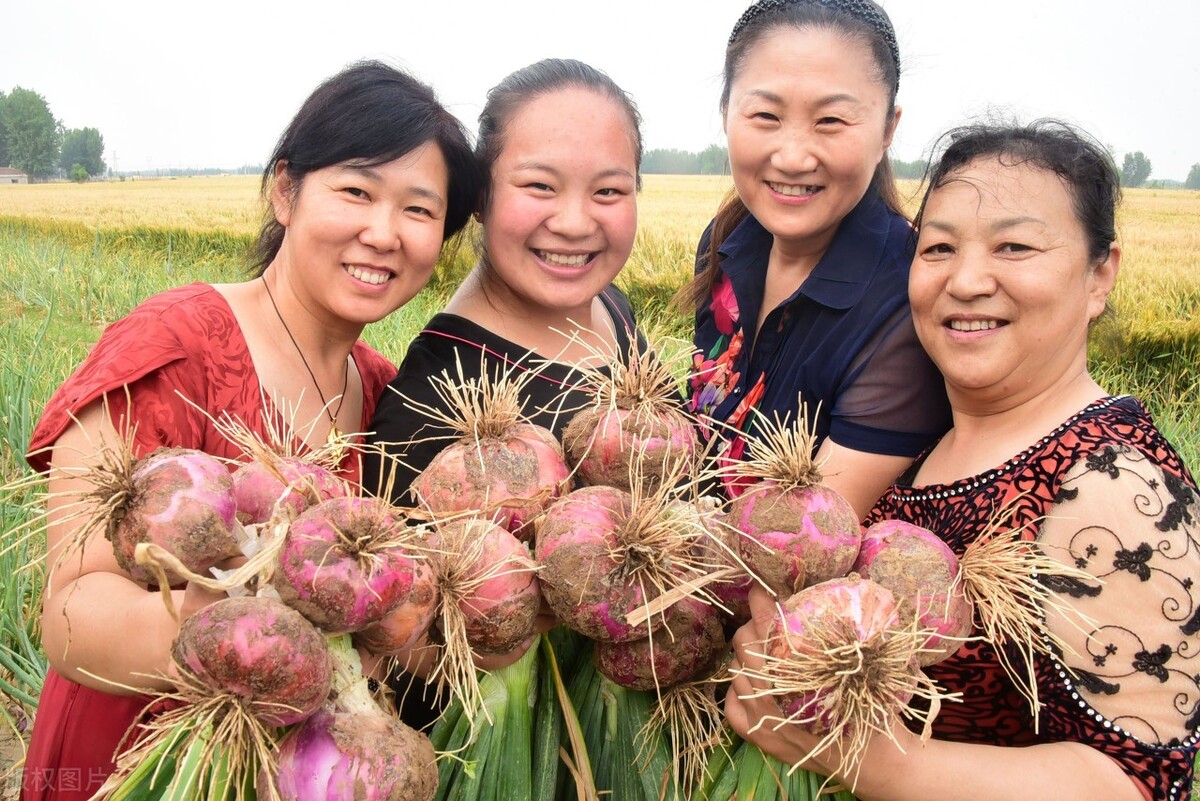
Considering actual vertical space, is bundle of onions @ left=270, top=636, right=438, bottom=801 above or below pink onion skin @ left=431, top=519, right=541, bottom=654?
below

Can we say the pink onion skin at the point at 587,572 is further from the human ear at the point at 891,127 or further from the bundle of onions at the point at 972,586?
the human ear at the point at 891,127

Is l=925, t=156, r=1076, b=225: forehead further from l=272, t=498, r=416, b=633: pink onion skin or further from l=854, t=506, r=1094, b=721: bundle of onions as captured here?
l=272, t=498, r=416, b=633: pink onion skin

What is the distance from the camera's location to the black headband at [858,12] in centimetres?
189

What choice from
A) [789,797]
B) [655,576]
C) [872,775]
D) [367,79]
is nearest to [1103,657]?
[872,775]

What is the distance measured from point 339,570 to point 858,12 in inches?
64.1

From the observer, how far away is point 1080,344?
1.57 m

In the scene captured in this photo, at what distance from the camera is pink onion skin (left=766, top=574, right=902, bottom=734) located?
3.70 feet

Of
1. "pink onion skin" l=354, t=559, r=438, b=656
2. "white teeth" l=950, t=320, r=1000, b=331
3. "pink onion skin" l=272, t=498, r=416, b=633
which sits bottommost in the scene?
"pink onion skin" l=354, t=559, r=438, b=656

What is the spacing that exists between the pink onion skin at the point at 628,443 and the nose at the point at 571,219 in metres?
0.77

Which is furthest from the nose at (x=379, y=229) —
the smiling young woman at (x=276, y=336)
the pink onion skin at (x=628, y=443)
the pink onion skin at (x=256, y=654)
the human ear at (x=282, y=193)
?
the pink onion skin at (x=256, y=654)

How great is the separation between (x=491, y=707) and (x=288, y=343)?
110 cm

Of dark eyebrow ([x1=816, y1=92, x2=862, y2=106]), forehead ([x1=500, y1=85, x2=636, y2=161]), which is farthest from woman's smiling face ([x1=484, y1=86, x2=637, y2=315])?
dark eyebrow ([x1=816, y1=92, x2=862, y2=106])

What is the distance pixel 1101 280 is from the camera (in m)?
1.56

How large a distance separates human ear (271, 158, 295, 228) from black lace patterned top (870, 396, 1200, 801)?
171 cm
